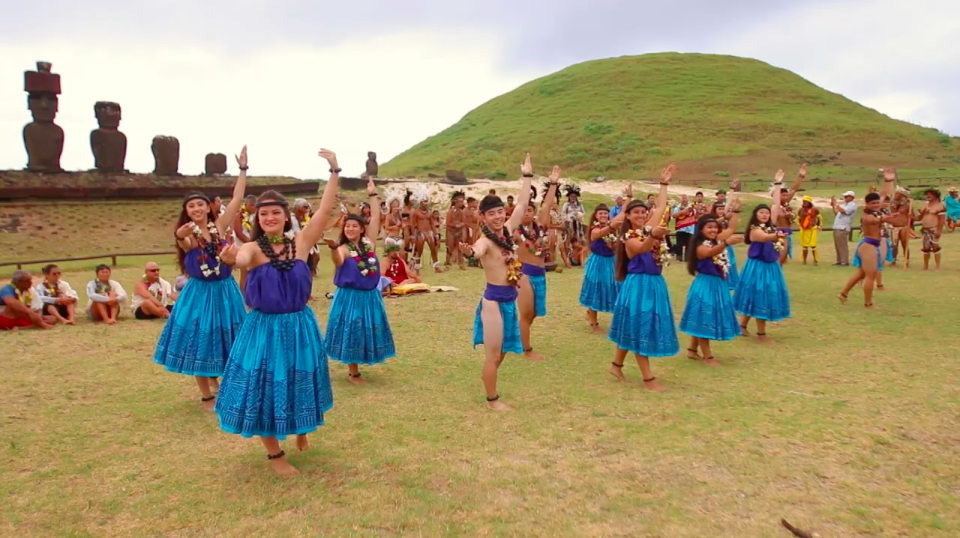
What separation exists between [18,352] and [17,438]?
12.8 ft

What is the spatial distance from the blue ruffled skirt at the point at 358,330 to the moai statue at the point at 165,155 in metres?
27.7

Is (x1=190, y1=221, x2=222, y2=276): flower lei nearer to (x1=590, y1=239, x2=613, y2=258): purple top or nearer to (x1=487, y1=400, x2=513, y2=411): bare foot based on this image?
(x1=487, y1=400, x2=513, y2=411): bare foot

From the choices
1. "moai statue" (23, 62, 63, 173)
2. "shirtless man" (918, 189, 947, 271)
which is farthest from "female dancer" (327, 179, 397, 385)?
"moai statue" (23, 62, 63, 173)

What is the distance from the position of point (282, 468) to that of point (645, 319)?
12.6 ft

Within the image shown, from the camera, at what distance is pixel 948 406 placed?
6359 millimetres

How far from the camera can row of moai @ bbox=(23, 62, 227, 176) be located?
27.5 meters

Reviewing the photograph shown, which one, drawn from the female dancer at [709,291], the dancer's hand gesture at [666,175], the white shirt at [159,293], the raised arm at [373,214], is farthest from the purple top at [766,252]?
the white shirt at [159,293]

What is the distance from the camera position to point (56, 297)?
1093 centimetres

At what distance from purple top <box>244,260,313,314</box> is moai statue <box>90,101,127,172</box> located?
96.3 feet

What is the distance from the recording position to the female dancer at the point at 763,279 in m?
9.24

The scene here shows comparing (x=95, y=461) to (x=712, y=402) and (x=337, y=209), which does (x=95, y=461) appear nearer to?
(x=712, y=402)

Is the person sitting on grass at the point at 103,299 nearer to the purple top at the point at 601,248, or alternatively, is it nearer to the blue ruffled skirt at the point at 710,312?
the purple top at the point at 601,248

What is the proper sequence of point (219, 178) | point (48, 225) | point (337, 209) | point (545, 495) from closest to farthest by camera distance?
point (545, 495)
point (48, 225)
point (337, 209)
point (219, 178)

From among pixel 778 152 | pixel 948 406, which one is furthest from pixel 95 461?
pixel 778 152
